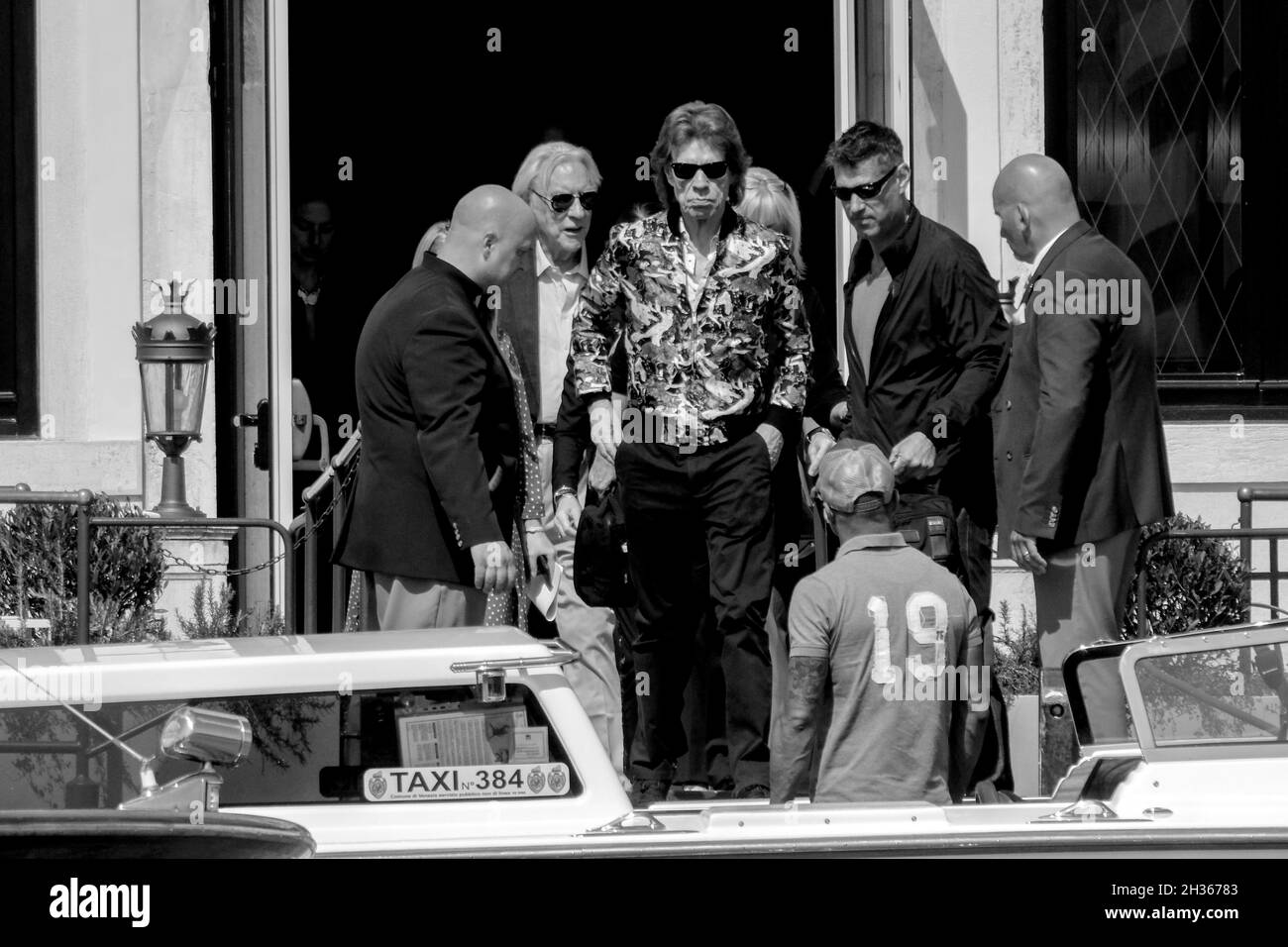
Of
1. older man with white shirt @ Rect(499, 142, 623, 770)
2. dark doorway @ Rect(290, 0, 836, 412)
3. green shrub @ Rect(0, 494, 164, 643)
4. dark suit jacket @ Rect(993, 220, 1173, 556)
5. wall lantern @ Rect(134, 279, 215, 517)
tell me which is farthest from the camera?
dark doorway @ Rect(290, 0, 836, 412)

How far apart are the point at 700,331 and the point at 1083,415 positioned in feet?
4.05

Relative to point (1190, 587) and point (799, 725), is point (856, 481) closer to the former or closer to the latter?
point (799, 725)

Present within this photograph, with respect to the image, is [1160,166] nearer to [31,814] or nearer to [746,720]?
[746,720]

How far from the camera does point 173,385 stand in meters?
8.77

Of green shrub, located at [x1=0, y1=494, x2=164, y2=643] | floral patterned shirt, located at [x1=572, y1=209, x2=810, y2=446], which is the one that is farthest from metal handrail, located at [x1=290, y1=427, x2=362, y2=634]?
floral patterned shirt, located at [x1=572, y1=209, x2=810, y2=446]

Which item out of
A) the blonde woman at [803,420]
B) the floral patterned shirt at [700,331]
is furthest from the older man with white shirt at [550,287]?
the blonde woman at [803,420]

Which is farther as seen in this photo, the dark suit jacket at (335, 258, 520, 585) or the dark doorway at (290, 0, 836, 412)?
the dark doorway at (290, 0, 836, 412)

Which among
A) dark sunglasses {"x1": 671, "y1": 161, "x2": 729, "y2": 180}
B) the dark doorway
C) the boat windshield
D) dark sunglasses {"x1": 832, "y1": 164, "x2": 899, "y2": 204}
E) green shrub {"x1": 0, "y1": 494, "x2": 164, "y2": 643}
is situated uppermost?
the dark doorway

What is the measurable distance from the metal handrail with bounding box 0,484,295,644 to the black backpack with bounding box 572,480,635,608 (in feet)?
5.23

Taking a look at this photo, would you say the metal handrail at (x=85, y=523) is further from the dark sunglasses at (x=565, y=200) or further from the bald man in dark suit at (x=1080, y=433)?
the bald man in dark suit at (x=1080, y=433)

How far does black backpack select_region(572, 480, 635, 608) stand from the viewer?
22.6 feet

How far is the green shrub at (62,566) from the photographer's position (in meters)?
8.37

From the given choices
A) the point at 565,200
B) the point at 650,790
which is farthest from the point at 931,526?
the point at 565,200

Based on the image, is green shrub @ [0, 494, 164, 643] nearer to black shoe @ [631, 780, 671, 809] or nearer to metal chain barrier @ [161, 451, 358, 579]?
metal chain barrier @ [161, 451, 358, 579]
